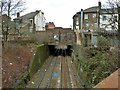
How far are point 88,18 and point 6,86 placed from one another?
1306 inches

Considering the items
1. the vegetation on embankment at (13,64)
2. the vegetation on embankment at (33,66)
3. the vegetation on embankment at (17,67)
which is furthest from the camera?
the vegetation on embankment at (33,66)

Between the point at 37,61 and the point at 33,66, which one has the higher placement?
the point at 37,61

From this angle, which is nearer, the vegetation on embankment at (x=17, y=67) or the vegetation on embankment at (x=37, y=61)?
the vegetation on embankment at (x=17, y=67)

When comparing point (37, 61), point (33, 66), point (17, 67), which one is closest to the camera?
point (17, 67)

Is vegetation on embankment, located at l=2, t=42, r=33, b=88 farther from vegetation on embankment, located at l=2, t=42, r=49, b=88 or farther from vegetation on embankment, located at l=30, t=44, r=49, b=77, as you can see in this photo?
vegetation on embankment, located at l=30, t=44, r=49, b=77

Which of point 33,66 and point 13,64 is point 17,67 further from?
point 33,66

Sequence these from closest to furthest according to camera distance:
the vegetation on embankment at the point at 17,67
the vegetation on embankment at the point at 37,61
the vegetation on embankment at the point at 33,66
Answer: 1. the vegetation on embankment at the point at 17,67
2. the vegetation on embankment at the point at 33,66
3. the vegetation on embankment at the point at 37,61

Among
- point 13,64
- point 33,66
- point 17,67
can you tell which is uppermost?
point 13,64

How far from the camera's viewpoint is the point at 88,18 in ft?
121

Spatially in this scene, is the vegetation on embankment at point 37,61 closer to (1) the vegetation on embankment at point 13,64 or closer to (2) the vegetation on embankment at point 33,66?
(2) the vegetation on embankment at point 33,66

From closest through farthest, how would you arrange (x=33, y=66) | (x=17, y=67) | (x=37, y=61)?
(x=17, y=67) → (x=33, y=66) → (x=37, y=61)

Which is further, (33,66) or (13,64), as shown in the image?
(33,66)

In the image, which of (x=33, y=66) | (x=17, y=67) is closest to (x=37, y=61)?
(x=33, y=66)

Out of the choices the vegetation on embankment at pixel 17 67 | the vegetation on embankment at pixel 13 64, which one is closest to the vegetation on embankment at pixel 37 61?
the vegetation on embankment at pixel 17 67
